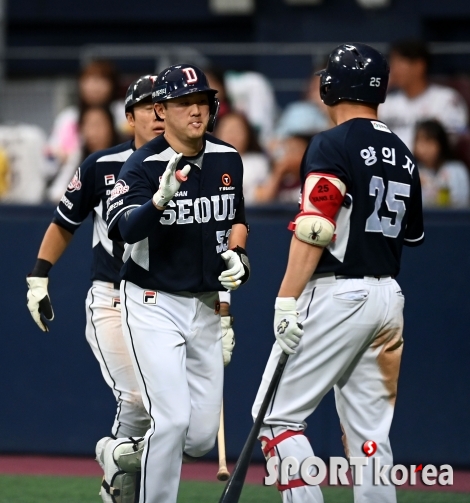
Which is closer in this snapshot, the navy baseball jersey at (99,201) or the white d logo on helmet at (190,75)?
the white d logo on helmet at (190,75)

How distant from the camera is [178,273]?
4.59 metres

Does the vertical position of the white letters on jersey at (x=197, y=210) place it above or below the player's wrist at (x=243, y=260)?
above

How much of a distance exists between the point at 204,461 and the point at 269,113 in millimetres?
3785

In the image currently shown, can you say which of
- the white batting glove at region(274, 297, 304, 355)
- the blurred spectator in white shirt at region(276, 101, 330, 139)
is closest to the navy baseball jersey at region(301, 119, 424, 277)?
the white batting glove at region(274, 297, 304, 355)

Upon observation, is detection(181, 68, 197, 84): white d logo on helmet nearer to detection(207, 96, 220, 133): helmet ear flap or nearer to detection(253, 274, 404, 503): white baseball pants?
detection(207, 96, 220, 133): helmet ear flap

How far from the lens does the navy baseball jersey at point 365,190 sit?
14.7 ft

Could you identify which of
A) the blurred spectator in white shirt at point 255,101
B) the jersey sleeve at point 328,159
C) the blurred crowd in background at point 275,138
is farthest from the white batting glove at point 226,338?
the blurred spectator in white shirt at point 255,101

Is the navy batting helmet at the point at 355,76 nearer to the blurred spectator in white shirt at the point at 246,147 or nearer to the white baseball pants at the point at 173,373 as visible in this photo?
the white baseball pants at the point at 173,373

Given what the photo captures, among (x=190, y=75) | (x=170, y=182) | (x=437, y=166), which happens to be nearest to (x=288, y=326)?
(x=170, y=182)

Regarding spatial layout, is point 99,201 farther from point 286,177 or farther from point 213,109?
point 286,177

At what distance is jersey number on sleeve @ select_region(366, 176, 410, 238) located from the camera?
14.8 feet

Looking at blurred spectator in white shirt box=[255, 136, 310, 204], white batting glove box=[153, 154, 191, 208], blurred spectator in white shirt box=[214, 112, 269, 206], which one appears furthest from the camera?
blurred spectator in white shirt box=[214, 112, 269, 206]

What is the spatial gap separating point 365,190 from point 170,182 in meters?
0.84

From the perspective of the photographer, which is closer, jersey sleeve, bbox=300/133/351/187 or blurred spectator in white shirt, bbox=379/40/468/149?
jersey sleeve, bbox=300/133/351/187
